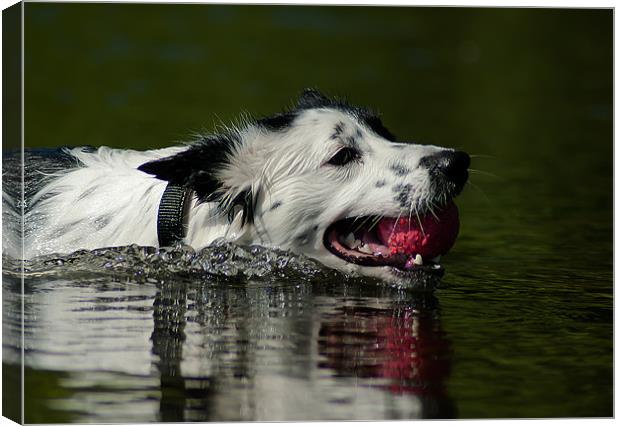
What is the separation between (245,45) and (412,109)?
2.93 metres

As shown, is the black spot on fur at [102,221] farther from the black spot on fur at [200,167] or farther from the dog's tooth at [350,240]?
the dog's tooth at [350,240]

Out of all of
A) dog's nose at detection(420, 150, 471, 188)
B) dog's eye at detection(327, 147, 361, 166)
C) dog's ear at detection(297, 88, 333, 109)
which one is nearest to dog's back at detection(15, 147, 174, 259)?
dog's ear at detection(297, 88, 333, 109)

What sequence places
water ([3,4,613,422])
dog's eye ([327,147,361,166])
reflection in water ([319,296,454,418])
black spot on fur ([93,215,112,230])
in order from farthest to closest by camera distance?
black spot on fur ([93,215,112,230]) → dog's eye ([327,147,361,166]) → reflection in water ([319,296,454,418]) → water ([3,4,613,422])

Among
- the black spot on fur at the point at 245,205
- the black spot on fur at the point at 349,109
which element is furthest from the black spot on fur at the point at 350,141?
the black spot on fur at the point at 245,205

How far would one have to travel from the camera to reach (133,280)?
313 inches

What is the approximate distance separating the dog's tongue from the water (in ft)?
1.04

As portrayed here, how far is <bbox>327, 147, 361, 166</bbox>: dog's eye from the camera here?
7.61 m

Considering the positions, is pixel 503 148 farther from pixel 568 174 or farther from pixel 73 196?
pixel 73 196

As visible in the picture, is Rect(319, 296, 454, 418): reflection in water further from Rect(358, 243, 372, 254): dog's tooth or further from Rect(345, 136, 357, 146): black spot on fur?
Rect(345, 136, 357, 146): black spot on fur

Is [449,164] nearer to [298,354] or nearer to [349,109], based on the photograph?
[349,109]

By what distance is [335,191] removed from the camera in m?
7.54

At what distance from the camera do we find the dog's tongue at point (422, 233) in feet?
24.4

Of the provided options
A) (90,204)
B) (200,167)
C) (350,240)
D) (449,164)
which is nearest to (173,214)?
(200,167)

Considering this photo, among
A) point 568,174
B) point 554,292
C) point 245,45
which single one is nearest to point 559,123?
point 568,174
